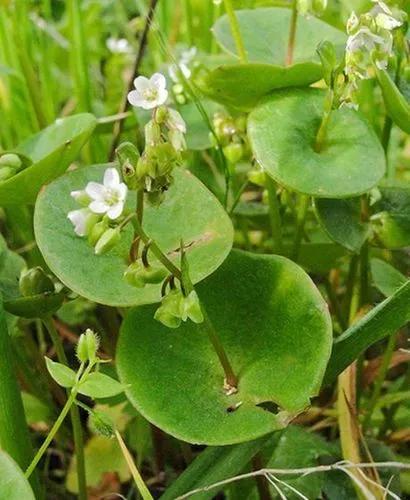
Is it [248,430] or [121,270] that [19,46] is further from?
[248,430]

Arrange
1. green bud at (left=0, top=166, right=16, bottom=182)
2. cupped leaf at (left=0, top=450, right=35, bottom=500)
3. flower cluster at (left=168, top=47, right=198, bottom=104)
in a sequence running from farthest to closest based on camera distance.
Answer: flower cluster at (left=168, top=47, right=198, bottom=104) < green bud at (left=0, top=166, right=16, bottom=182) < cupped leaf at (left=0, top=450, right=35, bottom=500)

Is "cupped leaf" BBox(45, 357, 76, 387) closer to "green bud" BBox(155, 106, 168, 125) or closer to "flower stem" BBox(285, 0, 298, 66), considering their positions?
"green bud" BBox(155, 106, 168, 125)

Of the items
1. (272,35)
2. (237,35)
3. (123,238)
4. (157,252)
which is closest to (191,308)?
(157,252)

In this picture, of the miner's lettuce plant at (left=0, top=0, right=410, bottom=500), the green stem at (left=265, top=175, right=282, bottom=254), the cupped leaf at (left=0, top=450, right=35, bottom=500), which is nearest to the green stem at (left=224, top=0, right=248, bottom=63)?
the miner's lettuce plant at (left=0, top=0, right=410, bottom=500)

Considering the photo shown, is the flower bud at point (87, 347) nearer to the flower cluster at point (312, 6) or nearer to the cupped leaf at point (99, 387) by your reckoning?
the cupped leaf at point (99, 387)

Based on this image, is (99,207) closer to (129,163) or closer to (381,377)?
(129,163)

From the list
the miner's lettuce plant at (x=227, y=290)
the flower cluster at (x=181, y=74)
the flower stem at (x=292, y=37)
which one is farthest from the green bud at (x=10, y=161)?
the flower stem at (x=292, y=37)
